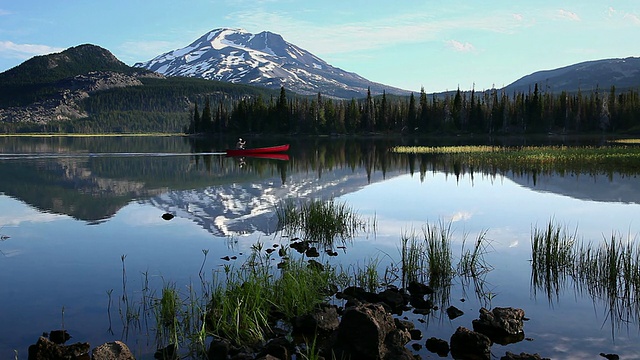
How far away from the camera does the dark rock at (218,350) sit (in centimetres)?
1041

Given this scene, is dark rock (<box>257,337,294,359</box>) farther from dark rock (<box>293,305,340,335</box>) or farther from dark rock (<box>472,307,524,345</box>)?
dark rock (<box>472,307,524,345</box>)

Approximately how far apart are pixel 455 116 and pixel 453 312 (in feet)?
477

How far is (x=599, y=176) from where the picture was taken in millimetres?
43312

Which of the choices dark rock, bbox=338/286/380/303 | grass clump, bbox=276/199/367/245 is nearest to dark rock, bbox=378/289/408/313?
dark rock, bbox=338/286/380/303

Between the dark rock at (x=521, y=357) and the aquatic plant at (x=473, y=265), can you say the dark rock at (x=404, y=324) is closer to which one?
the dark rock at (x=521, y=357)

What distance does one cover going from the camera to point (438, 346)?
36.6ft

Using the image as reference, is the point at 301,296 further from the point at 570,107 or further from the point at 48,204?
the point at 570,107

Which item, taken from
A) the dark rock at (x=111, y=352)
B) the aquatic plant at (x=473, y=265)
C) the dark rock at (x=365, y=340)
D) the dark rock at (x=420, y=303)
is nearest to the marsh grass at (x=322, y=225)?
the aquatic plant at (x=473, y=265)

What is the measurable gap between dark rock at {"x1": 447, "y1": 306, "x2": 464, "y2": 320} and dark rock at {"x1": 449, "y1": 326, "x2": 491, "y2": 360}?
1.95 metres

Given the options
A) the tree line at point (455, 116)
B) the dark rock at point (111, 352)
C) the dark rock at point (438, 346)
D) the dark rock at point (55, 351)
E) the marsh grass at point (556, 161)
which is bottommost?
the dark rock at point (438, 346)

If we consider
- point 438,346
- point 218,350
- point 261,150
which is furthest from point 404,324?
point 261,150

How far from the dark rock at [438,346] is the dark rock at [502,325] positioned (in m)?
1.31

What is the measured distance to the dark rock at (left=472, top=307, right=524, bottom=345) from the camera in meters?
11.7

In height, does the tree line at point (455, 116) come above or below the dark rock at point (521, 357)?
above
